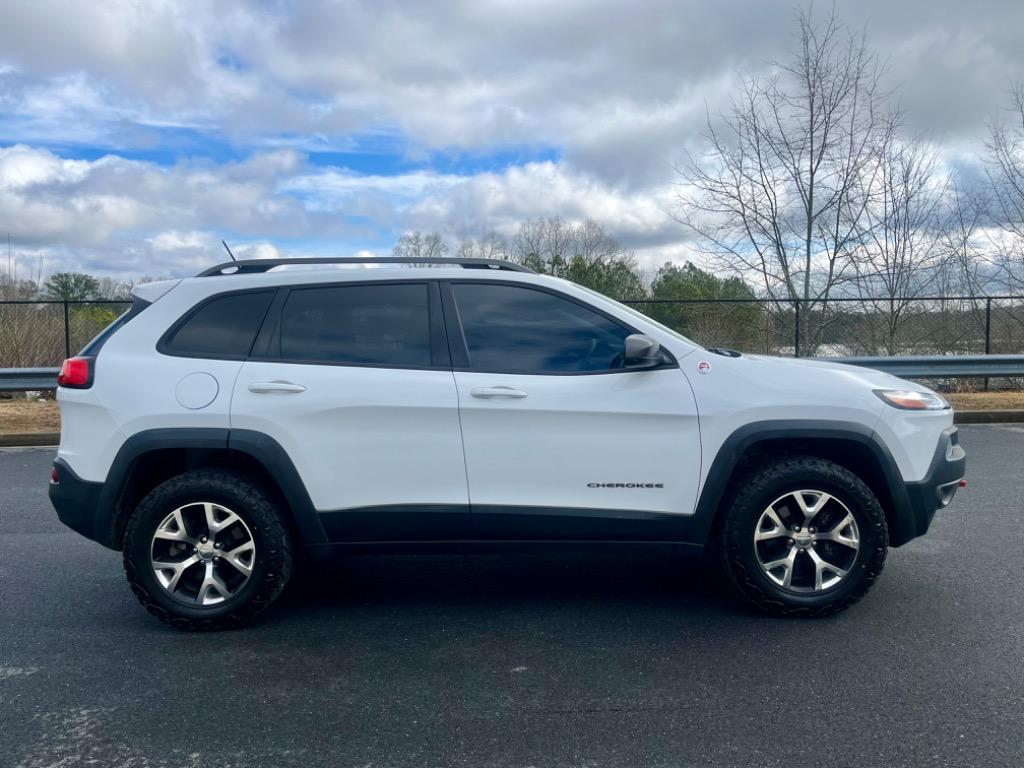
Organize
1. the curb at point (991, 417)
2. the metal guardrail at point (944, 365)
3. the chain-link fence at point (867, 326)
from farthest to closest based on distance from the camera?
1. the chain-link fence at point (867, 326)
2. the metal guardrail at point (944, 365)
3. the curb at point (991, 417)

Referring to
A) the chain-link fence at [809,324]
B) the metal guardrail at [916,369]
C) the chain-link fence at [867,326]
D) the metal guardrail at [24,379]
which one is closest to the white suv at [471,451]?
the metal guardrail at [916,369]

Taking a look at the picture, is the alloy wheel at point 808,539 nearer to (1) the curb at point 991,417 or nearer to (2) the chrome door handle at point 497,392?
(2) the chrome door handle at point 497,392

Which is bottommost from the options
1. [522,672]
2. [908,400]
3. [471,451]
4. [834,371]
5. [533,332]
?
[522,672]

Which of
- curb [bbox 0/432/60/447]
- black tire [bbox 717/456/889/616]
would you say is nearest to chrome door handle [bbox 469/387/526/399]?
black tire [bbox 717/456/889/616]

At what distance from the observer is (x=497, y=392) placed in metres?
4.06

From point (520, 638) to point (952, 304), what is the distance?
13.1m

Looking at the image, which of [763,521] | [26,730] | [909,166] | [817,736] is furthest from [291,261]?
[909,166]

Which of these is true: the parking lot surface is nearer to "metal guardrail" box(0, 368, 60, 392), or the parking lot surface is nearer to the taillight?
the taillight

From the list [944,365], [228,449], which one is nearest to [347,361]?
[228,449]

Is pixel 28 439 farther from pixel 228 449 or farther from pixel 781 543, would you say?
pixel 781 543

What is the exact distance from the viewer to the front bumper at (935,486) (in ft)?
13.7

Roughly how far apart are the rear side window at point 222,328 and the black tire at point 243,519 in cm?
62

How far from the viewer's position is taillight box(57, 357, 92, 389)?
13.7 ft

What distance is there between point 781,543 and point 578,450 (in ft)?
3.66
